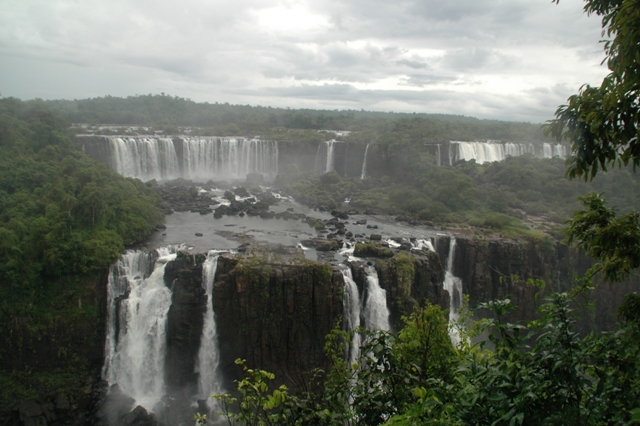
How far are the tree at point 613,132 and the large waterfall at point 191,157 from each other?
118ft

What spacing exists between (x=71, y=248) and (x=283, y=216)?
1291 cm

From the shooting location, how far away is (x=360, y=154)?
43750 mm

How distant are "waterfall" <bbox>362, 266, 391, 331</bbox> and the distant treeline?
26.6 meters

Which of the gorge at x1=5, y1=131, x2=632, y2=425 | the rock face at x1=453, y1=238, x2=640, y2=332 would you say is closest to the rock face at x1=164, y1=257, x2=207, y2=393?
the gorge at x1=5, y1=131, x2=632, y2=425

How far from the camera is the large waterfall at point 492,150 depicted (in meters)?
44.5

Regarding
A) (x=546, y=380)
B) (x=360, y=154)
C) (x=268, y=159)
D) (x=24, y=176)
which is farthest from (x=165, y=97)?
(x=546, y=380)

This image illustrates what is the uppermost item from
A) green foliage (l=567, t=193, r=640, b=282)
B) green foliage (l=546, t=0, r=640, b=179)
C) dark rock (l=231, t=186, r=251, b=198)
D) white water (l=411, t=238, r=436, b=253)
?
green foliage (l=546, t=0, r=640, b=179)

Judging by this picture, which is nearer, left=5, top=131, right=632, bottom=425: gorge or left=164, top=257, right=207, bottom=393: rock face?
left=5, top=131, right=632, bottom=425: gorge

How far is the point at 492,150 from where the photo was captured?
47188mm

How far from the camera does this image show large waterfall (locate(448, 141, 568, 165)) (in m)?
44.5

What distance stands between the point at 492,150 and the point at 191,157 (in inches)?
1185

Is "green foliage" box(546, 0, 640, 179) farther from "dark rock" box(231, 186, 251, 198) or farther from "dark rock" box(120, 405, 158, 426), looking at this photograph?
"dark rock" box(231, 186, 251, 198)

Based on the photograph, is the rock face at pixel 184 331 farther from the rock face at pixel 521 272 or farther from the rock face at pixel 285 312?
the rock face at pixel 521 272

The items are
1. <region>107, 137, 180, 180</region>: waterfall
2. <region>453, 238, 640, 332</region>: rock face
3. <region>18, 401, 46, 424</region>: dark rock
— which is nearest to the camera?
<region>18, 401, 46, 424</region>: dark rock
